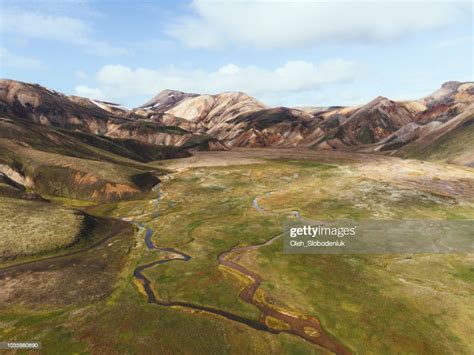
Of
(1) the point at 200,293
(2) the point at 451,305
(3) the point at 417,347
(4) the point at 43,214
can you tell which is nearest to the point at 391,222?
(2) the point at 451,305

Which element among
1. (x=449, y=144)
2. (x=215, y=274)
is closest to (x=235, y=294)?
Answer: (x=215, y=274)

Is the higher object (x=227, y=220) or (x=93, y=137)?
(x=93, y=137)

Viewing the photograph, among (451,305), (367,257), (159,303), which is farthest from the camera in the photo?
(367,257)

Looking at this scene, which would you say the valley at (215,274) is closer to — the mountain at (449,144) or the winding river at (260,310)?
the winding river at (260,310)

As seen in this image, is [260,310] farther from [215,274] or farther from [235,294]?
[215,274]

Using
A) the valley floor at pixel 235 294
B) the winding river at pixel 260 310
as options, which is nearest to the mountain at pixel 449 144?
the valley floor at pixel 235 294

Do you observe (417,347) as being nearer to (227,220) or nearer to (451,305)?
(451,305)

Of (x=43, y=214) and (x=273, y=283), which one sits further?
(x=43, y=214)

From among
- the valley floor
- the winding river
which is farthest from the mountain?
the winding river

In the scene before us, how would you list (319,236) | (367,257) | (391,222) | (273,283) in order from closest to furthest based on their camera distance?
(273,283), (367,257), (319,236), (391,222)
